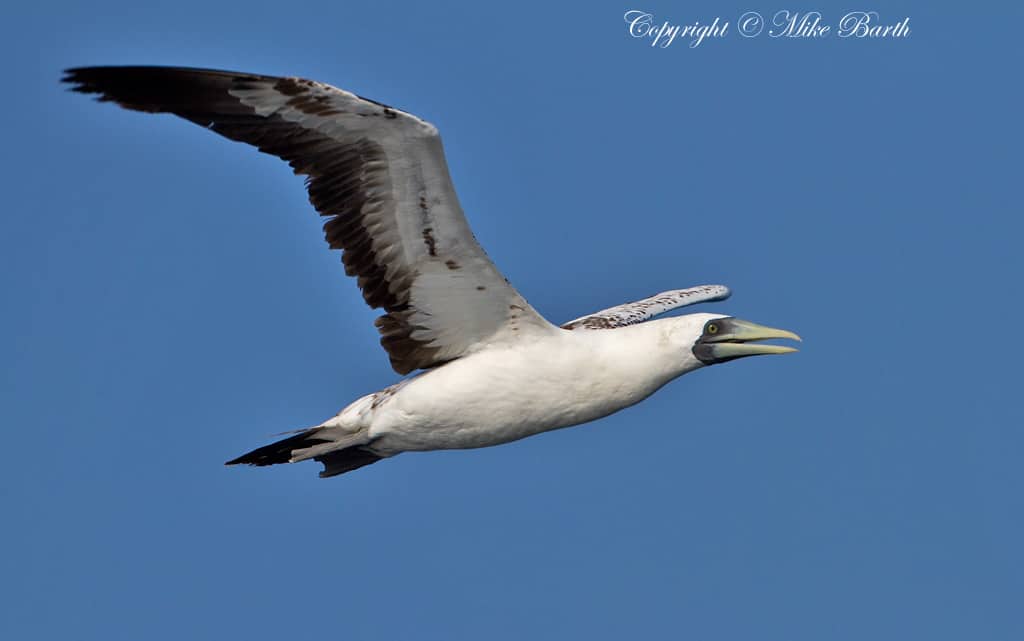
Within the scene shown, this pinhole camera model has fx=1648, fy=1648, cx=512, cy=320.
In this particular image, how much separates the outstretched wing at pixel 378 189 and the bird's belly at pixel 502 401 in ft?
1.20

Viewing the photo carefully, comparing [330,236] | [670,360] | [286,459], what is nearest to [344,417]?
[286,459]

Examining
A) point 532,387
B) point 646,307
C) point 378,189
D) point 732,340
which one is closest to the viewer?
point 378,189

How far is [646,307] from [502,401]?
13.7ft

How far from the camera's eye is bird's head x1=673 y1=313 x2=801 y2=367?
1451 cm

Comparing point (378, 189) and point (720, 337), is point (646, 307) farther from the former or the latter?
point (378, 189)

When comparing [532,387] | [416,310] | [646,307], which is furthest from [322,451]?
[646,307]

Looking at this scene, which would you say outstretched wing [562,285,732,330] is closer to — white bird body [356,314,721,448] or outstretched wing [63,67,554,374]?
white bird body [356,314,721,448]

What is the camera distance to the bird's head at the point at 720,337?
14508 millimetres

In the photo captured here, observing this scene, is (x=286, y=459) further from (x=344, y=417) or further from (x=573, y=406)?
(x=573, y=406)

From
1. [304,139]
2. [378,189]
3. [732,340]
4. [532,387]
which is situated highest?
[304,139]

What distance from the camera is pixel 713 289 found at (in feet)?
62.6

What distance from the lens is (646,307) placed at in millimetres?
18047

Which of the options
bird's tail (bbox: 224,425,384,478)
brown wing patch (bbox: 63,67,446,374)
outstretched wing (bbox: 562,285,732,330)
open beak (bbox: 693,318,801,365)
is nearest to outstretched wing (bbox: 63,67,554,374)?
brown wing patch (bbox: 63,67,446,374)

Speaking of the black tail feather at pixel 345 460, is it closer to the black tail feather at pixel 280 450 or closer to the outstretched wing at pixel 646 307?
the black tail feather at pixel 280 450
